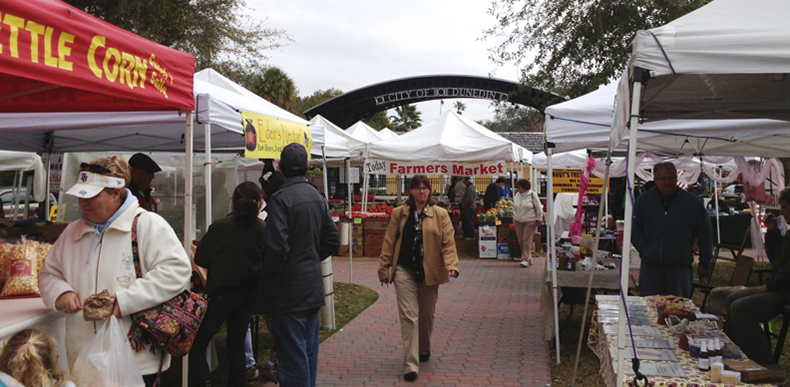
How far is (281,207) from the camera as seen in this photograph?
14.1 feet

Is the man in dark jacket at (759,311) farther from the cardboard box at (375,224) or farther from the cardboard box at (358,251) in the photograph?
the cardboard box at (358,251)

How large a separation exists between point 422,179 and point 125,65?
3.29 metres

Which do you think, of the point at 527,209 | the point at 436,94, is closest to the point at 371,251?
the point at 527,209

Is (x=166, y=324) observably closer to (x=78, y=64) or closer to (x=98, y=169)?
(x=98, y=169)

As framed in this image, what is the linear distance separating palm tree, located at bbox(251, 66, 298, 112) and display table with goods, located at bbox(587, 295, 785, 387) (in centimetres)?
4578

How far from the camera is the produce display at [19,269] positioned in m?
Result: 3.96

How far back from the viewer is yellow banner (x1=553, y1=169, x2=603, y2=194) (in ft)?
58.7

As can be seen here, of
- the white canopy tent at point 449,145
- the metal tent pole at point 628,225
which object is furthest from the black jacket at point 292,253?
the white canopy tent at point 449,145

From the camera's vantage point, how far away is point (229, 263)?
489cm

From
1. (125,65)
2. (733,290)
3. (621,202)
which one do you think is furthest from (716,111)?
(621,202)

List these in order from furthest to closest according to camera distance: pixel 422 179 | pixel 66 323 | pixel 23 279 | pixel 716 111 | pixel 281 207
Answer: pixel 422 179 → pixel 716 111 → pixel 281 207 → pixel 23 279 → pixel 66 323

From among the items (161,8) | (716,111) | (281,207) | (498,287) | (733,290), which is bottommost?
(498,287)

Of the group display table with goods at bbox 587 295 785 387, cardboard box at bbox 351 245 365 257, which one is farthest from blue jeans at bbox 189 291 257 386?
cardboard box at bbox 351 245 365 257

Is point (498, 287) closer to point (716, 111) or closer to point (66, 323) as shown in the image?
point (716, 111)
